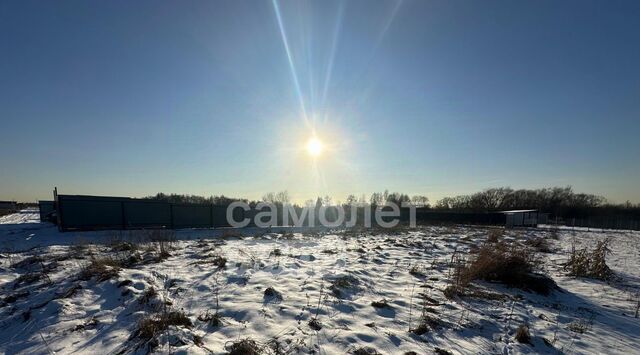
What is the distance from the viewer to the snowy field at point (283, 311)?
340 centimetres

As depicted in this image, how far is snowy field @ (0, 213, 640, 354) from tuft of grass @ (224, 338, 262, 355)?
2 cm

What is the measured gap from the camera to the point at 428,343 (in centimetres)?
358

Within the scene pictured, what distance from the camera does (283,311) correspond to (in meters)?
4.33

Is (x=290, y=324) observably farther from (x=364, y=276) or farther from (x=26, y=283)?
(x=26, y=283)

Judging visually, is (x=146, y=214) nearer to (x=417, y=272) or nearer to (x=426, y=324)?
(x=417, y=272)

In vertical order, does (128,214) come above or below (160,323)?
above

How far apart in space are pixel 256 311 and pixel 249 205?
2079 cm

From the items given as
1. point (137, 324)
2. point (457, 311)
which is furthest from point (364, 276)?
point (137, 324)

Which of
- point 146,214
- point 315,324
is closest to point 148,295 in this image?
point 315,324

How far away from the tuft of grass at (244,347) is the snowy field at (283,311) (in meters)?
0.02

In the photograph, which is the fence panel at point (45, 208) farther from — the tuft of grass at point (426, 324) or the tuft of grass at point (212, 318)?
the tuft of grass at point (426, 324)

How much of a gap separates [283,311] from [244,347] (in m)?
1.24

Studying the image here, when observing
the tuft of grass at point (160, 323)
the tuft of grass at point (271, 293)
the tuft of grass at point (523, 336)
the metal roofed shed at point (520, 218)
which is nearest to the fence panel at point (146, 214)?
the tuft of grass at point (271, 293)

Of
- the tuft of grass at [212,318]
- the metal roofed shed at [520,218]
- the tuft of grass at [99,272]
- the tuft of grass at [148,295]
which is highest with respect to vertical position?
the tuft of grass at [99,272]
